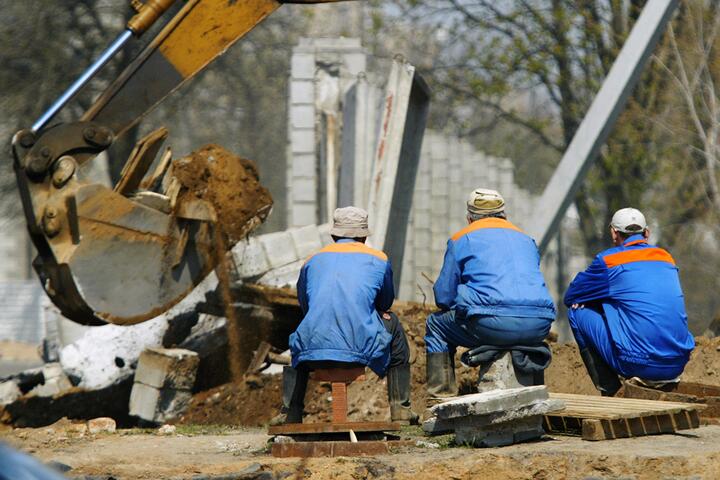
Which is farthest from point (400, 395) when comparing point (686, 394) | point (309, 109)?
point (309, 109)

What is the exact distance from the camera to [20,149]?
9047mm

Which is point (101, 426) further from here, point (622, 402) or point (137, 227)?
point (622, 402)

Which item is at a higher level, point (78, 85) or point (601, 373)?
point (78, 85)

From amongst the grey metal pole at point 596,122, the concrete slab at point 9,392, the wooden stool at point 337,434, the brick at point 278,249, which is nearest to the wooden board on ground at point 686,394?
the wooden stool at point 337,434

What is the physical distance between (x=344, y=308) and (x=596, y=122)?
6.62 m

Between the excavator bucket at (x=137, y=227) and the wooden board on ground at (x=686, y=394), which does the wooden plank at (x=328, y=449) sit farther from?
the excavator bucket at (x=137, y=227)

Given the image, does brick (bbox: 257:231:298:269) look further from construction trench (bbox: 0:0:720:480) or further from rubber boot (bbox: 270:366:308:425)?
rubber boot (bbox: 270:366:308:425)

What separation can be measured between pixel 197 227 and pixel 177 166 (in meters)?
0.49

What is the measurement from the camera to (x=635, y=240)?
345 inches

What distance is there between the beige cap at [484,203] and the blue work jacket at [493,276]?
3.0 inches

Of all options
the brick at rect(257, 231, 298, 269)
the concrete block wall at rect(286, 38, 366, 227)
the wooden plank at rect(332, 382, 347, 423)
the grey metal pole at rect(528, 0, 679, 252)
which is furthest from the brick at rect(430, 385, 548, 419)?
the concrete block wall at rect(286, 38, 366, 227)

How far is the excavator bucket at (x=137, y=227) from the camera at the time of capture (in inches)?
361

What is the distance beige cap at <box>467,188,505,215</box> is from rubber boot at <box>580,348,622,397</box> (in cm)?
127

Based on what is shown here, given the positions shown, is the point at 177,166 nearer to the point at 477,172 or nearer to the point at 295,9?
the point at 477,172
